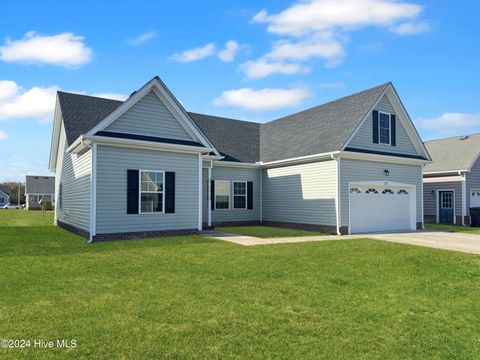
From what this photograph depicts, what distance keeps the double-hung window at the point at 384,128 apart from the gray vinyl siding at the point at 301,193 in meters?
3.58

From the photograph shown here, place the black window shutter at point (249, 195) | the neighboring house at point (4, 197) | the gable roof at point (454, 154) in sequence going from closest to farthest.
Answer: the black window shutter at point (249, 195) < the gable roof at point (454, 154) < the neighboring house at point (4, 197)

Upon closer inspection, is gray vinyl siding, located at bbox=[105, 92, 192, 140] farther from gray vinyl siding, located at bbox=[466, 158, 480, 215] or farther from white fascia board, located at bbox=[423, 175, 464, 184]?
gray vinyl siding, located at bbox=[466, 158, 480, 215]

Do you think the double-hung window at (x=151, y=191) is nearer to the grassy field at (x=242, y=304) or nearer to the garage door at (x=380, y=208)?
the grassy field at (x=242, y=304)

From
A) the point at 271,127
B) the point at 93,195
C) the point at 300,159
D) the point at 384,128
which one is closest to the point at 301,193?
the point at 300,159

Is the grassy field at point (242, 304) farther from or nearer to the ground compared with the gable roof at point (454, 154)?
nearer to the ground

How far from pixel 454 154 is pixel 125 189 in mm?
23746

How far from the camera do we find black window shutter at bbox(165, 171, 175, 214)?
47.3 feet

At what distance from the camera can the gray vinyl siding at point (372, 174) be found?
1692 centimetres

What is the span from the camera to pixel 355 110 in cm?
1836

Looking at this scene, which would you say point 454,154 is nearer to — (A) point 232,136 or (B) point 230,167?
(A) point 232,136

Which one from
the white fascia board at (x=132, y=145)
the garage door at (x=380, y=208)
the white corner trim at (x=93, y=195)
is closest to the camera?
the white corner trim at (x=93, y=195)

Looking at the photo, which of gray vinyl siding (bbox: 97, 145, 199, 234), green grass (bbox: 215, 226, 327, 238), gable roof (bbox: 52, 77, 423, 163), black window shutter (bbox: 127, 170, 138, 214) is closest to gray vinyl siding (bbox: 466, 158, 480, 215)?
gable roof (bbox: 52, 77, 423, 163)

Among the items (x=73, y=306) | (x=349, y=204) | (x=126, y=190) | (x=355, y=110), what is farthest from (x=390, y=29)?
(x=73, y=306)

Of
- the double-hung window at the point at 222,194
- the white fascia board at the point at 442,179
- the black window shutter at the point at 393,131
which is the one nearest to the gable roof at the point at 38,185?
the double-hung window at the point at 222,194
